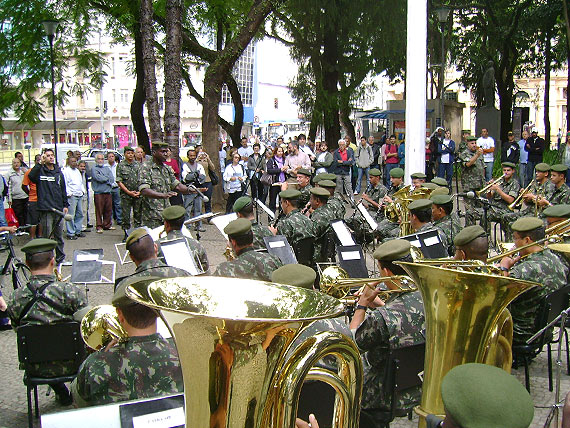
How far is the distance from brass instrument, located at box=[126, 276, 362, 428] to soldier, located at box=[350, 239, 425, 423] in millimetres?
1349

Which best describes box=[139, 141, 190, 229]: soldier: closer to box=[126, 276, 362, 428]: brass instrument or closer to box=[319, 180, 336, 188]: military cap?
box=[319, 180, 336, 188]: military cap

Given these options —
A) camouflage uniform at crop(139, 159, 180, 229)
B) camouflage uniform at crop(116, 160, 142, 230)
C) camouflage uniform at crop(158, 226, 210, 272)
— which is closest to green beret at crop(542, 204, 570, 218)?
camouflage uniform at crop(158, 226, 210, 272)

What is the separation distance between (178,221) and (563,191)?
6027mm

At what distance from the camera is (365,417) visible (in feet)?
12.8

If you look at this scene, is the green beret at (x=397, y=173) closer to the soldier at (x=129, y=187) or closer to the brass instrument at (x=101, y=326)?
the soldier at (x=129, y=187)

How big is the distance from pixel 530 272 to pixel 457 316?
2.53 metres

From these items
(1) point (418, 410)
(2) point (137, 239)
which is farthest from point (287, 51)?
(1) point (418, 410)

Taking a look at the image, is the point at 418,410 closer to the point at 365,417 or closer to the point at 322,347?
the point at 365,417

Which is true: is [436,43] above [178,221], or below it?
above

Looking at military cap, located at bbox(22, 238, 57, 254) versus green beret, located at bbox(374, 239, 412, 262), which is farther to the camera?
military cap, located at bbox(22, 238, 57, 254)

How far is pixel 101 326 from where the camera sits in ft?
11.3

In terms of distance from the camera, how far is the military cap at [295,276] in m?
3.62

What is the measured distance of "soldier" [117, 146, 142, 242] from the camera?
10.8 metres

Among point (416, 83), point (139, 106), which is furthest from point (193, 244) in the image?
point (139, 106)
